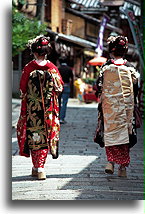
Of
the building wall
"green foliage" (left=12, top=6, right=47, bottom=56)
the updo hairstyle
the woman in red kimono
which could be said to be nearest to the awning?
the building wall

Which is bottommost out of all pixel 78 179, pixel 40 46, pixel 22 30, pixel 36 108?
pixel 78 179

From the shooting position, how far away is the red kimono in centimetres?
546

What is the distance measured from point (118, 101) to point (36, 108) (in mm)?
840

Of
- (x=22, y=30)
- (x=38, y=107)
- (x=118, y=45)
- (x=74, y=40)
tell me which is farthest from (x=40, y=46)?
(x=74, y=40)

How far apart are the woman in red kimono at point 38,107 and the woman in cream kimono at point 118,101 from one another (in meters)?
0.52

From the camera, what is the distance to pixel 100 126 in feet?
18.7

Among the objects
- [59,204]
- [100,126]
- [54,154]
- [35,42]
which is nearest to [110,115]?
[100,126]

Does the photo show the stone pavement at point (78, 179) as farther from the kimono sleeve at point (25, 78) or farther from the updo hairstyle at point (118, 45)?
the updo hairstyle at point (118, 45)

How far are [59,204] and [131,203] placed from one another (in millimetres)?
594

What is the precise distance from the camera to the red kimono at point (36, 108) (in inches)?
215

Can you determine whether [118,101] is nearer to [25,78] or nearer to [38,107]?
[38,107]

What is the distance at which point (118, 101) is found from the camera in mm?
5520

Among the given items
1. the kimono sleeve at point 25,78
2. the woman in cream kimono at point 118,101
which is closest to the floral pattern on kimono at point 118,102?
the woman in cream kimono at point 118,101

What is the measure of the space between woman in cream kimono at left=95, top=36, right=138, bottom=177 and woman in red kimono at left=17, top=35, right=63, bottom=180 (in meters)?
0.52
